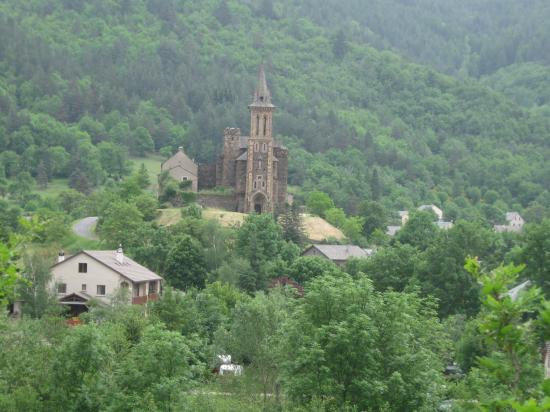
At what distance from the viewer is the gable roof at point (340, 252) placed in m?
96.8

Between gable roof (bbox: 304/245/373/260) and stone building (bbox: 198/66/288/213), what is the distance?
1268 cm

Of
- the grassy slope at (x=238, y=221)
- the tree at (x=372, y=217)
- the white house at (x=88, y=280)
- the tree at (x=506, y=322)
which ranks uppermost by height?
the tree at (x=372, y=217)

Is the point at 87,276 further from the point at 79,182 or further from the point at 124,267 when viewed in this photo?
the point at 79,182

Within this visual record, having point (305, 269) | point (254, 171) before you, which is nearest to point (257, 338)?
point (305, 269)

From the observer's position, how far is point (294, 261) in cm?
8531

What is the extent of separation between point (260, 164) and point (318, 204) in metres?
18.1

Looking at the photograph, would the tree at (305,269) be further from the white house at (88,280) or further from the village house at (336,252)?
the white house at (88,280)

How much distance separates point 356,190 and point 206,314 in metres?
99.9

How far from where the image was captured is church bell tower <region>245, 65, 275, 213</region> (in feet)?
365

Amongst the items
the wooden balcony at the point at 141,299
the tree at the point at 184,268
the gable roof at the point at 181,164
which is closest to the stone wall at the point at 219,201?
the gable roof at the point at 181,164

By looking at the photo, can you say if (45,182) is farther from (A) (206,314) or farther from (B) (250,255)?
(A) (206,314)

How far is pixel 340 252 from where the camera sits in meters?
99.0

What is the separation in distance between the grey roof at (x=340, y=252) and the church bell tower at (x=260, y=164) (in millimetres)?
12677

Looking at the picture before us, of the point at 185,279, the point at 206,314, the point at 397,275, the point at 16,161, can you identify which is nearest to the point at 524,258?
the point at 397,275
